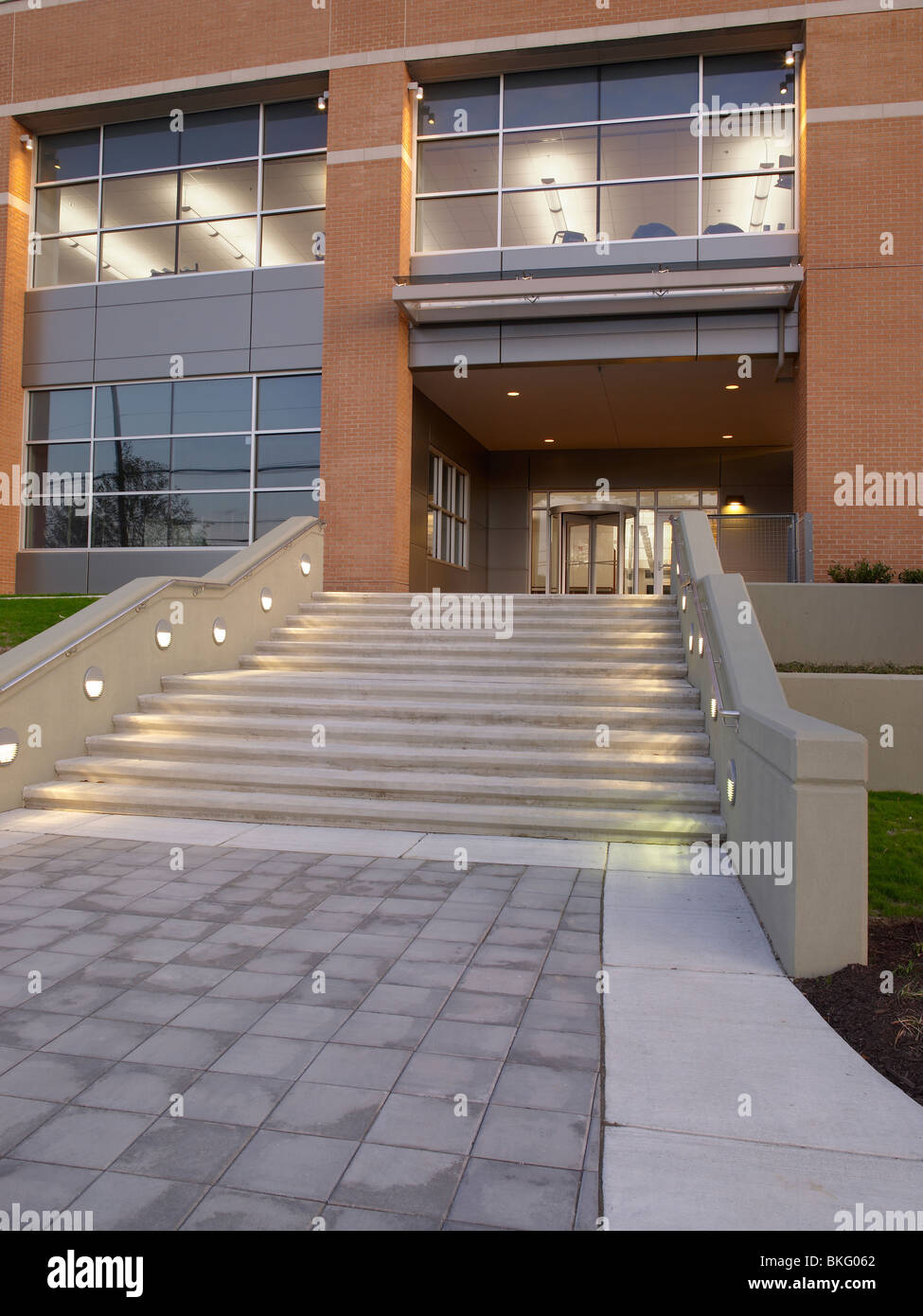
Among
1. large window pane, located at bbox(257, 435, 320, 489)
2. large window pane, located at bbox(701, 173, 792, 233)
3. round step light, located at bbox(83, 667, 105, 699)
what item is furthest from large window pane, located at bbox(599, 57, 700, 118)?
round step light, located at bbox(83, 667, 105, 699)

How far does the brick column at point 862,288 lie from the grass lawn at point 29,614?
35.8 feet

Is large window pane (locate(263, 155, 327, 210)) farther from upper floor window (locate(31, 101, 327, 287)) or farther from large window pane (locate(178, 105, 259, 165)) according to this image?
large window pane (locate(178, 105, 259, 165))

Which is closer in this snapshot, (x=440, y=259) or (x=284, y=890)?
(x=284, y=890)

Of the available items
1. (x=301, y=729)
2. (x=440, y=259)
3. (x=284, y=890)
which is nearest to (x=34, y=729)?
(x=301, y=729)

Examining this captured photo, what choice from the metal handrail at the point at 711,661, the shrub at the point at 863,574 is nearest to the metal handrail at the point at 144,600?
the metal handrail at the point at 711,661

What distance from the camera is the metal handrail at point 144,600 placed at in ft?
26.6

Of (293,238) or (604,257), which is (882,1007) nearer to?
(604,257)

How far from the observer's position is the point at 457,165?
1586 cm

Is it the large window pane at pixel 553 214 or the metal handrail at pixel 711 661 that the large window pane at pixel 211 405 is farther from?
the metal handrail at pixel 711 661

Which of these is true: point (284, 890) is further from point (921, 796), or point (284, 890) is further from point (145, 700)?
point (921, 796)

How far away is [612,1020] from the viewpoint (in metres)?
3.93

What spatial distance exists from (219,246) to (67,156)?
405cm

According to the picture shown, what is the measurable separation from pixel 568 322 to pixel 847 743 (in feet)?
38.3

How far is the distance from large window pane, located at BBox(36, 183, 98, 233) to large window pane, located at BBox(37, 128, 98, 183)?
220mm
